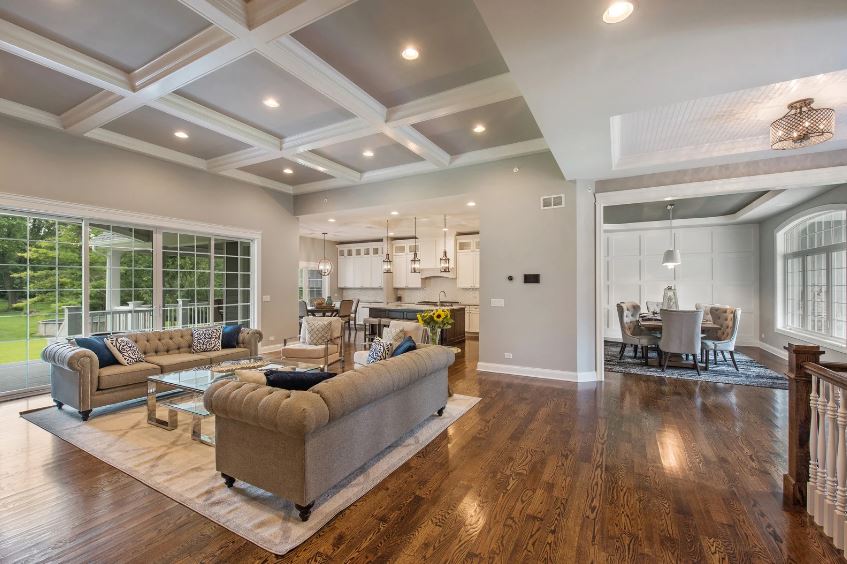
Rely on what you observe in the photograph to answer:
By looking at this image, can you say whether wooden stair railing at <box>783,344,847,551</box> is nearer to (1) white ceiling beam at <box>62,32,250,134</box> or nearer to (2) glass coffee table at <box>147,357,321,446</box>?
(2) glass coffee table at <box>147,357,321,446</box>

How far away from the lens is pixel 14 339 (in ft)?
14.8

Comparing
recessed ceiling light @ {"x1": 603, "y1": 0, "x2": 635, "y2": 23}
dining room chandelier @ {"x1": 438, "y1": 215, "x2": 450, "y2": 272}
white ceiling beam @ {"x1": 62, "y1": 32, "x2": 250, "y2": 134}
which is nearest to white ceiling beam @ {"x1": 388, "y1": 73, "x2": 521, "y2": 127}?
recessed ceiling light @ {"x1": 603, "y1": 0, "x2": 635, "y2": 23}

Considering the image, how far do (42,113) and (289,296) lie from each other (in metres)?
4.33

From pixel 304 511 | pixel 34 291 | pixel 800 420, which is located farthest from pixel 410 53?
pixel 34 291

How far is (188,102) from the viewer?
4.07 meters

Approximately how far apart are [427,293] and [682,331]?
6846 millimetres

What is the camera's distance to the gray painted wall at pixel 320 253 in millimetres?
11305

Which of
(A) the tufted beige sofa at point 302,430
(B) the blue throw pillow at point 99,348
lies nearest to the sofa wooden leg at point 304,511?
(A) the tufted beige sofa at point 302,430

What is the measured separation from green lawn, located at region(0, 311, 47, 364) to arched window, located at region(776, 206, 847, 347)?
434 inches

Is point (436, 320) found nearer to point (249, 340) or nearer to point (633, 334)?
point (249, 340)

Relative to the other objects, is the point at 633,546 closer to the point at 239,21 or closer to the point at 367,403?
the point at 367,403

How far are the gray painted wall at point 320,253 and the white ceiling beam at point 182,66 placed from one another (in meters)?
7.13

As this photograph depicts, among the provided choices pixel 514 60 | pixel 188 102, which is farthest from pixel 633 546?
pixel 188 102

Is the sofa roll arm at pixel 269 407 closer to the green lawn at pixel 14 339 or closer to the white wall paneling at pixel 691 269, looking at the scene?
the green lawn at pixel 14 339
